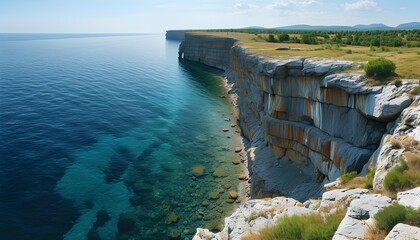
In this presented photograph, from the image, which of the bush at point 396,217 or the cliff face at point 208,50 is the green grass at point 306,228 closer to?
the bush at point 396,217

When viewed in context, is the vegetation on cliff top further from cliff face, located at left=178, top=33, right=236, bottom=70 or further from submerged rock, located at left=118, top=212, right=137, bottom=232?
cliff face, located at left=178, top=33, right=236, bottom=70

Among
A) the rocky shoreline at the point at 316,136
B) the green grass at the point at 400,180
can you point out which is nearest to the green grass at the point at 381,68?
the rocky shoreline at the point at 316,136

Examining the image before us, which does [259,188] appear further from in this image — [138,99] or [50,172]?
[138,99]

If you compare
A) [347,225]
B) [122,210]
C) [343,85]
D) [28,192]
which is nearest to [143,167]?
[122,210]

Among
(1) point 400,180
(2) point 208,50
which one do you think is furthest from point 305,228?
(2) point 208,50

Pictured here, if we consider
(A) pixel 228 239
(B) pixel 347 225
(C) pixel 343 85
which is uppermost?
(C) pixel 343 85
